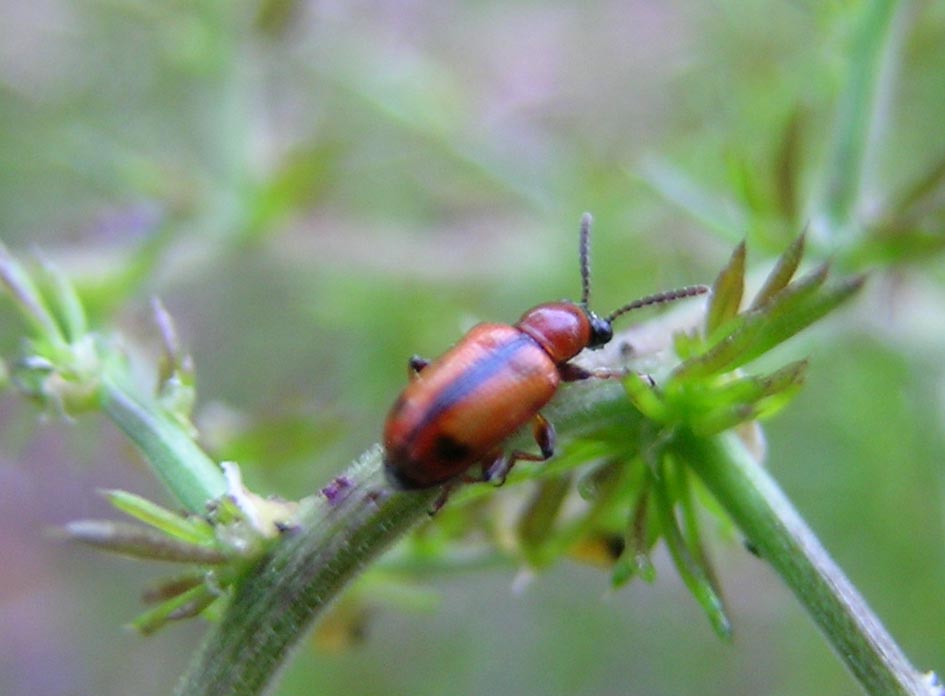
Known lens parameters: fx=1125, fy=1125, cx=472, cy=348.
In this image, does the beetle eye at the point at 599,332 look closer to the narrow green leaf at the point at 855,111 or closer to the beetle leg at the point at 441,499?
the narrow green leaf at the point at 855,111

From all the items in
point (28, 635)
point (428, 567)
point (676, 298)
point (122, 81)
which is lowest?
point (428, 567)

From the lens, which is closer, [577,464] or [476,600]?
[577,464]

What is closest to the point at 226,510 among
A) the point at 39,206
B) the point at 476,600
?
the point at 476,600

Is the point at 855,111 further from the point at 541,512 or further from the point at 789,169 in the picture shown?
the point at 541,512

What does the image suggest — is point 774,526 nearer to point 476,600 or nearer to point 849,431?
point 849,431

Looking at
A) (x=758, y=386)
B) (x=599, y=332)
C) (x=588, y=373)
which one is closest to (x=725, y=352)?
(x=758, y=386)

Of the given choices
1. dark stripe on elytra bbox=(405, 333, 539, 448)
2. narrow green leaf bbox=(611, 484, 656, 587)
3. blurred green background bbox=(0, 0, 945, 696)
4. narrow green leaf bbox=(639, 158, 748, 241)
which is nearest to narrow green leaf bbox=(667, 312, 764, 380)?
narrow green leaf bbox=(611, 484, 656, 587)
